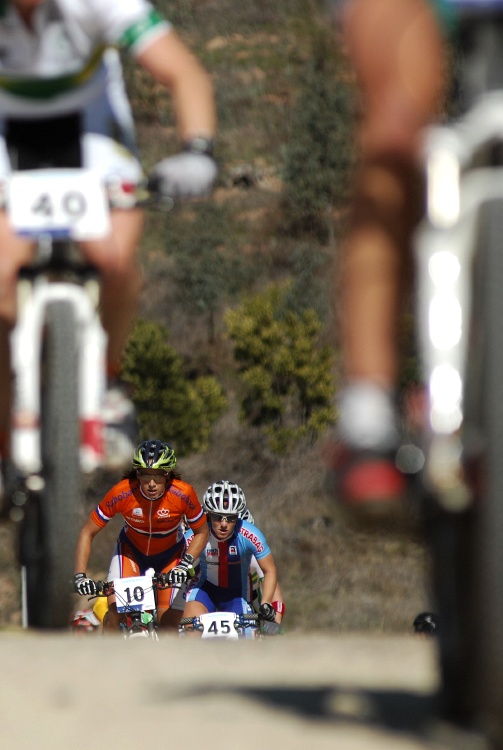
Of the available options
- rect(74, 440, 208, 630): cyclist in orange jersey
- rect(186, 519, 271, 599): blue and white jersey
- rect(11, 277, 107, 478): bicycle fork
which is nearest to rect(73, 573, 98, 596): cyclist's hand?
rect(74, 440, 208, 630): cyclist in orange jersey

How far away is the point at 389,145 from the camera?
2480 mm

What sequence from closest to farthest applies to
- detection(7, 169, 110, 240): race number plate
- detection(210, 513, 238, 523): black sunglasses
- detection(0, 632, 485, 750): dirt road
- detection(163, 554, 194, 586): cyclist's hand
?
detection(0, 632, 485, 750): dirt road, detection(7, 169, 110, 240): race number plate, detection(163, 554, 194, 586): cyclist's hand, detection(210, 513, 238, 523): black sunglasses

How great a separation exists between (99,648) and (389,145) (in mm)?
1545

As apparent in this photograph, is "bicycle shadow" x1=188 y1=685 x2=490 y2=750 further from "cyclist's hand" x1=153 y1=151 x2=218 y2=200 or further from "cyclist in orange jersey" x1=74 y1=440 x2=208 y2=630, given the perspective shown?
"cyclist in orange jersey" x1=74 y1=440 x2=208 y2=630

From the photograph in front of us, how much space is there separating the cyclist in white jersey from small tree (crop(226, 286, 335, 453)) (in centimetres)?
4683

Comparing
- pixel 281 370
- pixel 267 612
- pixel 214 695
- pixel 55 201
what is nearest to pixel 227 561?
pixel 267 612

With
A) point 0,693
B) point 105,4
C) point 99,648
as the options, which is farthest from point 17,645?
point 105,4

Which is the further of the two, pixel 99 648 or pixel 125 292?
pixel 125 292

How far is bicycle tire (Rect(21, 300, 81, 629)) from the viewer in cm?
442

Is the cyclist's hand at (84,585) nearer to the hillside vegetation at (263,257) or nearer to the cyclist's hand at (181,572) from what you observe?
the cyclist's hand at (181,572)

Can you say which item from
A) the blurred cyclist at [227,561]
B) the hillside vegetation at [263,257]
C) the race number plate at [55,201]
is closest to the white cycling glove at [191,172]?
the race number plate at [55,201]

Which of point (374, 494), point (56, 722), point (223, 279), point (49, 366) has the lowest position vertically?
point (56, 722)

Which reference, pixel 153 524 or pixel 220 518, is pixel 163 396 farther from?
pixel 153 524

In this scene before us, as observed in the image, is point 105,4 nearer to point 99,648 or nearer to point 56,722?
point 99,648
